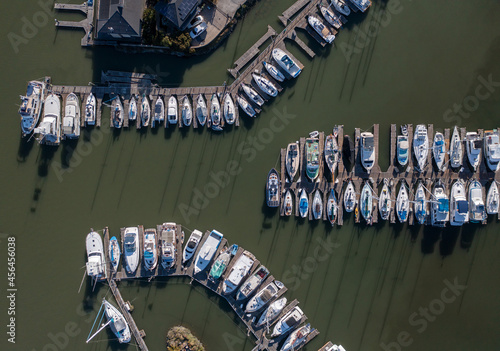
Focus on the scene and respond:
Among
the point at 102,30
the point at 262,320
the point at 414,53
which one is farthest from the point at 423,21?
the point at 262,320

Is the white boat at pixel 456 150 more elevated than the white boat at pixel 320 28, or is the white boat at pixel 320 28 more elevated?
the white boat at pixel 320 28

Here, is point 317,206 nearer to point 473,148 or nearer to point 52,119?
point 473,148

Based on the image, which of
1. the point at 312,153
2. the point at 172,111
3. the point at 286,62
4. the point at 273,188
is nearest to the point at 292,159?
the point at 312,153

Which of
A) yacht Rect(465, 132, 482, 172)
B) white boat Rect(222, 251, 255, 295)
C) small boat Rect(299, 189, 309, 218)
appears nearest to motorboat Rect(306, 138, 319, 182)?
small boat Rect(299, 189, 309, 218)

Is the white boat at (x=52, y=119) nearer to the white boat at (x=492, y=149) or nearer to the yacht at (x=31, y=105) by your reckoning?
the yacht at (x=31, y=105)

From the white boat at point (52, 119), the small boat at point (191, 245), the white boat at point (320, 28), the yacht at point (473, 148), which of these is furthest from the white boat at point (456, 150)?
the white boat at point (52, 119)

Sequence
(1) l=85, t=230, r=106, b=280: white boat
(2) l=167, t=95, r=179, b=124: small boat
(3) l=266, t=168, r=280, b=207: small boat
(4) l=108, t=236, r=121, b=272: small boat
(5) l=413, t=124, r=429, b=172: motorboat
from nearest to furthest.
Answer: (5) l=413, t=124, r=429, b=172: motorboat < (3) l=266, t=168, r=280, b=207: small boat < (1) l=85, t=230, r=106, b=280: white boat < (2) l=167, t=95, r=179, b=124: small boat < (4) l=108, t=236, r=121, b=272: small boat

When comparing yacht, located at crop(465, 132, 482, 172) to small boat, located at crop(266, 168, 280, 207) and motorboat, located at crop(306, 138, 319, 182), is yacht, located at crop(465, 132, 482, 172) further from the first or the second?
small boat, located at crop(266, 168, 280, 207)
